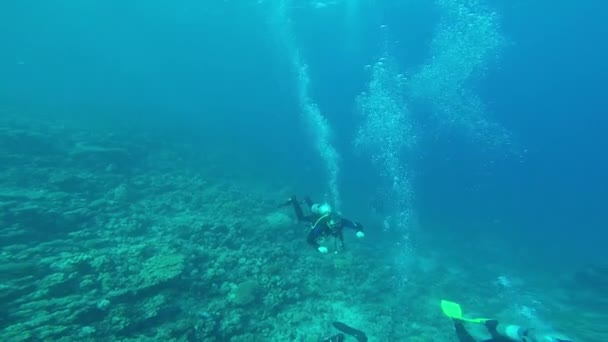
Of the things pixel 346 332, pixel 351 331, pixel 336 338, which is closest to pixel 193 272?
pixel 336 338

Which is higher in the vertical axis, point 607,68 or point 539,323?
point 607,68

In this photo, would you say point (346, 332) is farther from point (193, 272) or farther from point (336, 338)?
point (193, 272)

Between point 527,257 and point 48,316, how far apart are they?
27.1 metres

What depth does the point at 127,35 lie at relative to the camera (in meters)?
121

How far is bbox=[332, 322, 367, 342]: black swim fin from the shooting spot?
33.1 feet

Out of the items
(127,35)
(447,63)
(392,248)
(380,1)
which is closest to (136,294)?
(392,248)

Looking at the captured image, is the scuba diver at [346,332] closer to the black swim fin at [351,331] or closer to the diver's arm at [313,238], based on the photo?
the black swim fin at [351,331]

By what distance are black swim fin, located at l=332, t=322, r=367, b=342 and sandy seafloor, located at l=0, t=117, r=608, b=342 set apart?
0.39 metres

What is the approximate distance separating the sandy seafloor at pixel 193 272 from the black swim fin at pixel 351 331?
39 cm

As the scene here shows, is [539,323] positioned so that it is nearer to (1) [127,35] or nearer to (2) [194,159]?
(2) [194,159]

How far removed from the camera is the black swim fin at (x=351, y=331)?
10.1 meters

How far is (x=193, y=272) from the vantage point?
1065 cm

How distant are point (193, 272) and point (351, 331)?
4.81 metres

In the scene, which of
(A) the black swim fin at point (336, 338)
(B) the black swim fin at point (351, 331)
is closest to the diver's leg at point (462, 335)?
(B) the black swim fin at point (351, 331)
